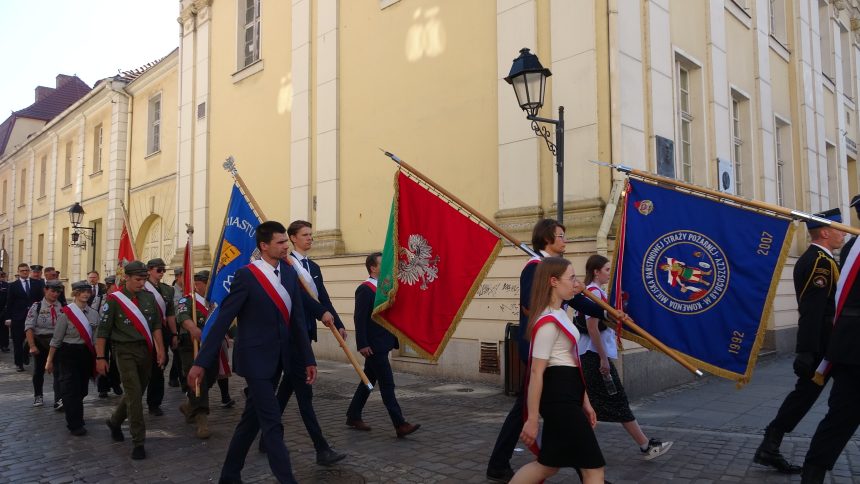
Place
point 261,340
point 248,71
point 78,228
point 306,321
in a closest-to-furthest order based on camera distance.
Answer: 1. point 261,340
2. point 306,321
3. point 248,71
4. point 78,228

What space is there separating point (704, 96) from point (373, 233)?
5.96 metres

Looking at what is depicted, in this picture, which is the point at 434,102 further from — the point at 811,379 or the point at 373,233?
the point at 811,379

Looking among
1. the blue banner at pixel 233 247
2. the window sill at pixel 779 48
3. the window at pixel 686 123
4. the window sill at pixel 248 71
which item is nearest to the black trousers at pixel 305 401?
the blue banner at pixel 233 247

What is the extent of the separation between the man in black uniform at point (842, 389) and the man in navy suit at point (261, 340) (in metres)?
3.42

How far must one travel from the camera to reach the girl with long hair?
11.2 feet

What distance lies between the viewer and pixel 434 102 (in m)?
10.5

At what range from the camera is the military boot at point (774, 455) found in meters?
4.74

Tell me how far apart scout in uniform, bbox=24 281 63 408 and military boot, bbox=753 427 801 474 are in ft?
27.6

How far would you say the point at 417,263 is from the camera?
5996 mm

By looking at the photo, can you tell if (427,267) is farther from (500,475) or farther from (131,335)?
(131,335)

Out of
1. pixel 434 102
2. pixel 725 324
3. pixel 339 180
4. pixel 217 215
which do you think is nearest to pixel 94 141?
pixel 217 215

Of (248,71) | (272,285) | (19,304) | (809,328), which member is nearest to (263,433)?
(272,285)

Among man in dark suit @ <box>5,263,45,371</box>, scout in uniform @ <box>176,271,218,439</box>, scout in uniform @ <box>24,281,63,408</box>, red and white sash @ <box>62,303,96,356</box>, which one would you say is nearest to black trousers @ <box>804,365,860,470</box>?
scout in uniform @ <box>176,271,218,439</box>

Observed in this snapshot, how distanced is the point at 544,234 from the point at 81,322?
5.25 meters
